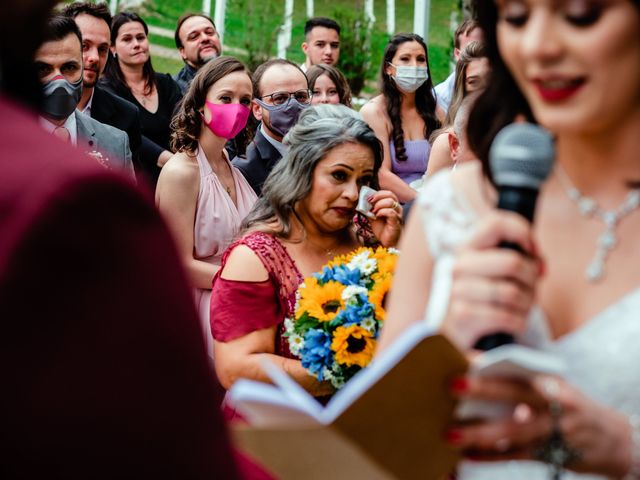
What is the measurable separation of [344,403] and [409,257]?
0.62 metres

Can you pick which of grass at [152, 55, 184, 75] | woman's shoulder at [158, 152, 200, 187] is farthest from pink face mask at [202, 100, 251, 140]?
grass at [152, 55, 184, 75]

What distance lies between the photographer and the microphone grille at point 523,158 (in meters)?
1.49

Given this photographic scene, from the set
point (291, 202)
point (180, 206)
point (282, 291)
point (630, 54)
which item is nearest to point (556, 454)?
point (630, 54)

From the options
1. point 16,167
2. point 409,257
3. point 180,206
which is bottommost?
point 180,206

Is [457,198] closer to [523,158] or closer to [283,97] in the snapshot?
[523,158]

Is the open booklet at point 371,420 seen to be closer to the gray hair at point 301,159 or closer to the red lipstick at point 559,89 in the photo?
the red lipstick at point 559,89

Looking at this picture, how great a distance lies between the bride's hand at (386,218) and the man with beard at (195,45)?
14.7 ft

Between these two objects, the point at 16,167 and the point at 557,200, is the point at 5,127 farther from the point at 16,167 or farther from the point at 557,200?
the point at 557,200

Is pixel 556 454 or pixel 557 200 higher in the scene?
pixel 557 200

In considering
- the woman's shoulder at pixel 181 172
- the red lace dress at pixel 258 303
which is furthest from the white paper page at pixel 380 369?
the woman's shoulder at pixel 181 172

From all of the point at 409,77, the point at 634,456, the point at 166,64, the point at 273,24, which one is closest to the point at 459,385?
the point at 634,456

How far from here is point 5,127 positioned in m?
0.95

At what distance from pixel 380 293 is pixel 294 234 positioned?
2.22 feet

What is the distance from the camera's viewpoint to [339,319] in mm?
3707
